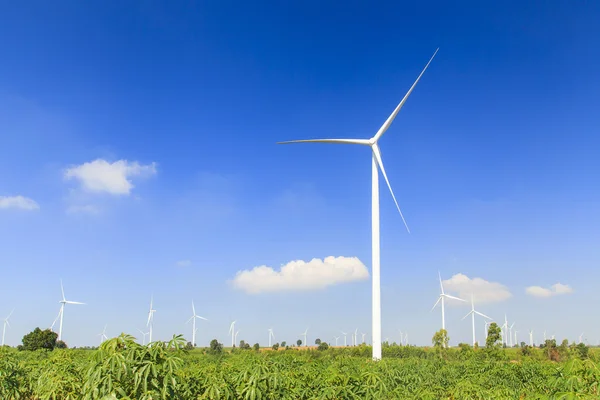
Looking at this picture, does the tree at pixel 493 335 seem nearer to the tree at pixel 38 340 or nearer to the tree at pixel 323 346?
the tree at pixel 323 346

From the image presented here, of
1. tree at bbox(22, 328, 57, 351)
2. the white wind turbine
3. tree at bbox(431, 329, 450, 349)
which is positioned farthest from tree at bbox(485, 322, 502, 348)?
tree at bbox(22, 328, 57, 351)

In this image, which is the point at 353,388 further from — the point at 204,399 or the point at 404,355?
the point at 404,355

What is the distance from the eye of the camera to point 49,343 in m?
88.8

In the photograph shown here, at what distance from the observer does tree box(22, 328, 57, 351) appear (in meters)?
86.8

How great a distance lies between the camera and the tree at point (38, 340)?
86812 millimetres

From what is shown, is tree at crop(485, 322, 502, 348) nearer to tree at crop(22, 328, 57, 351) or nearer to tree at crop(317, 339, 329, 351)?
tree at crop(317, 339, 329, 351)

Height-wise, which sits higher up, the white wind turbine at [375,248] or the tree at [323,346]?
the white wind turbine at [375,248]

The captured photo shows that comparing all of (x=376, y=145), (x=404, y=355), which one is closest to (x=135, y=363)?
(x=376, y=145)

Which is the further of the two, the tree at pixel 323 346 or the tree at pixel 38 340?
the tree at pixel 323 346

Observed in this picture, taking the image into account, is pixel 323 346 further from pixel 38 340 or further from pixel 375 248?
pixel 38 340

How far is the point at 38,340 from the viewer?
8725 centimetres

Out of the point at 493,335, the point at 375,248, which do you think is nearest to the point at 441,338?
the point at 493,335

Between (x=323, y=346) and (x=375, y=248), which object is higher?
(x=375, y=248)

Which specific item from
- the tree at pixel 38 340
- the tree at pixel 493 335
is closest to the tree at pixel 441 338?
the tree at pixel 493 335
